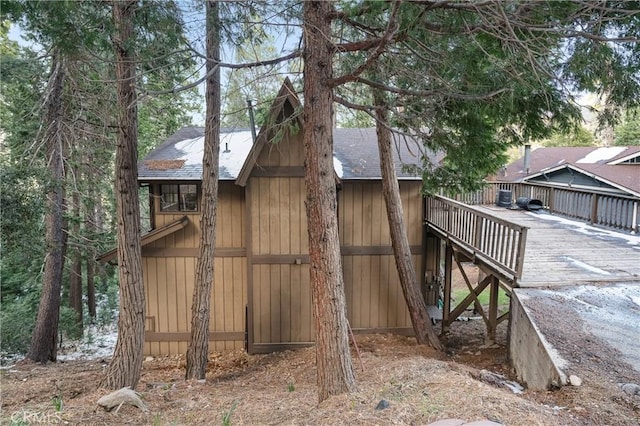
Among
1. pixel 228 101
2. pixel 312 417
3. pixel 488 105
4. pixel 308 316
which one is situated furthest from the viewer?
pixel 308 316

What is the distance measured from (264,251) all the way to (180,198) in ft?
6.59

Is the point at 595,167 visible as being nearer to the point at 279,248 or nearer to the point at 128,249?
the point at 279,248

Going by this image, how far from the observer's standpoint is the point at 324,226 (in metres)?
3.89

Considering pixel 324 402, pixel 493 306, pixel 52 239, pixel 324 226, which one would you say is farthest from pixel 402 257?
pixel 52 239

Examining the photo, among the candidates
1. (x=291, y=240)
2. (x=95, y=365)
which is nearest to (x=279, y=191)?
(x=291, y=240)

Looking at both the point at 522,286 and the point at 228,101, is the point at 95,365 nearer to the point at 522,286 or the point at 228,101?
the point at 228,101

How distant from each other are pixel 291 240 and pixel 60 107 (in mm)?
4969

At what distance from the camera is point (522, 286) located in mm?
5230

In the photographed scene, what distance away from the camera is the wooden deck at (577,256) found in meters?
5.66

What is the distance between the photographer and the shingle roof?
732 cm

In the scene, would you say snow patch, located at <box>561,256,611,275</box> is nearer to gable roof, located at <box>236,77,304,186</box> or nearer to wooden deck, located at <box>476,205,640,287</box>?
wooden deck, located at <box>476,205,640,287</box>

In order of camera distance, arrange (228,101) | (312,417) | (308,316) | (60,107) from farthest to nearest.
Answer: (308,316), (60,107), (228,101), (312,417)

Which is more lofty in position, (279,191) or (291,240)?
(279,191)

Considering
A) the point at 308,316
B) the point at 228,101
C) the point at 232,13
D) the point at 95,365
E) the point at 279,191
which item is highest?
the point at 232,13
